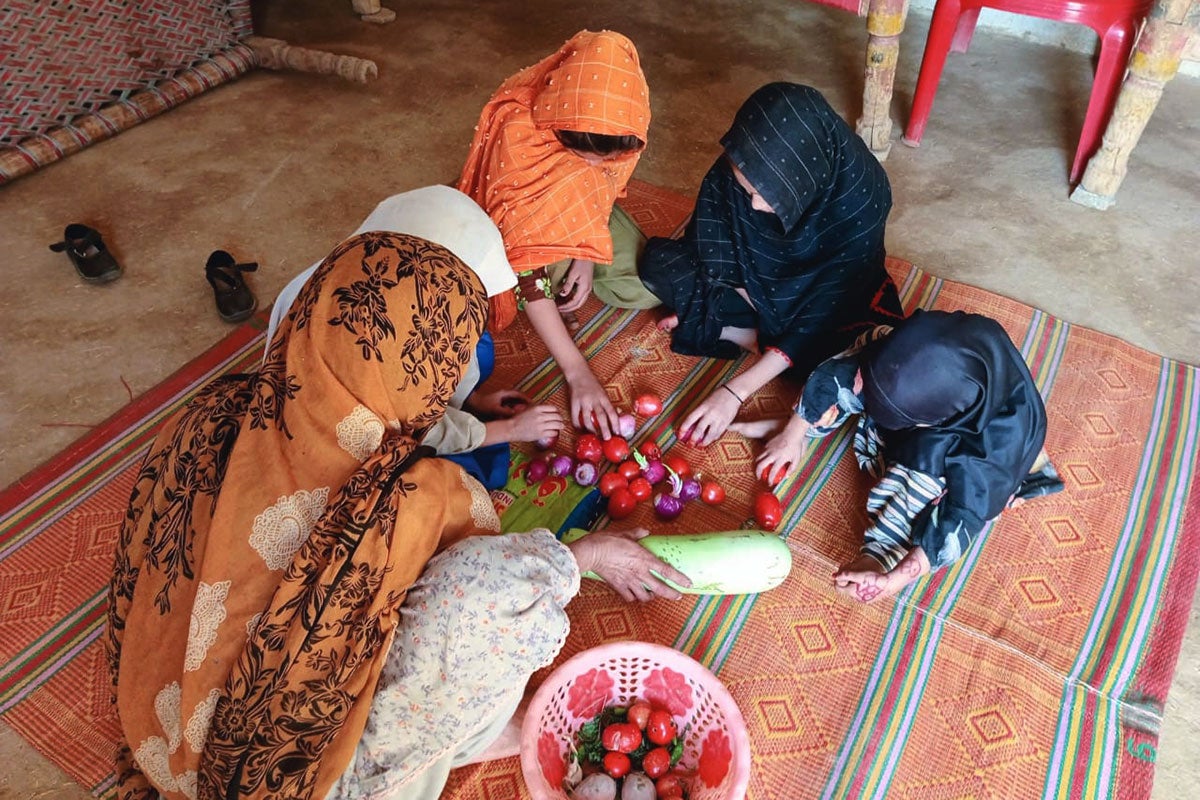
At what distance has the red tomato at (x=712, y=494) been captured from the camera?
1.81m

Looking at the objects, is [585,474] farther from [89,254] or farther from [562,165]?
[89,254]

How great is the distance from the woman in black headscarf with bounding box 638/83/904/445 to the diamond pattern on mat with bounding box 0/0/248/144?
2414mm

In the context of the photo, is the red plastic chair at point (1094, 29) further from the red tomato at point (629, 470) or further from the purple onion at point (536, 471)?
the purple onion at point (536, 471)

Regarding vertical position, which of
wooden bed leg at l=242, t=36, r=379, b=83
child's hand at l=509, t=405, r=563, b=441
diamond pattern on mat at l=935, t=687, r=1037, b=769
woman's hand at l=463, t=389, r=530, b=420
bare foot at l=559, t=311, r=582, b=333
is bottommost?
diamond pattern on mat at l=935, t=687, r=1037, b=769

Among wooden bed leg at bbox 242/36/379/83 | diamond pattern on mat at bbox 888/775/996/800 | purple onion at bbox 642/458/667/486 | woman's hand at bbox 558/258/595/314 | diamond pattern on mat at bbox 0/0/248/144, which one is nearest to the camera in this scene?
diamond pattern on mat at bbox 888/775/996/800

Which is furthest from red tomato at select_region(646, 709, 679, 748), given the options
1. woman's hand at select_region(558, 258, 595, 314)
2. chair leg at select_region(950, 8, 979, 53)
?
chair leg at select_region(950, 8, 979, 53)

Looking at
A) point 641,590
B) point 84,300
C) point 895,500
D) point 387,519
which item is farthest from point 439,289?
point 84,300

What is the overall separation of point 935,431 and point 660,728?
776 mm

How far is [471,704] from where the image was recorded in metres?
1.20

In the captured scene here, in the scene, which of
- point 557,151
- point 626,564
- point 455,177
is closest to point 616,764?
point 626,564

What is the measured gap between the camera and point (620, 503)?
176 cm

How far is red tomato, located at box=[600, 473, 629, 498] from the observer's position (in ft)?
5.82

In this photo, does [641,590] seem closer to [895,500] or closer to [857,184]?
[895,500]

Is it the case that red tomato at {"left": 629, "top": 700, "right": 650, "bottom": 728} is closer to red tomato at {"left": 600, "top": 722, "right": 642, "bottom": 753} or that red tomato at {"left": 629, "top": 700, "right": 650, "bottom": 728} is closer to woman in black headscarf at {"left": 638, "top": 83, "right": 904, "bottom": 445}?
red tomato at {"left": 600, "top": 722, "right": 642, "bottom": 753}
